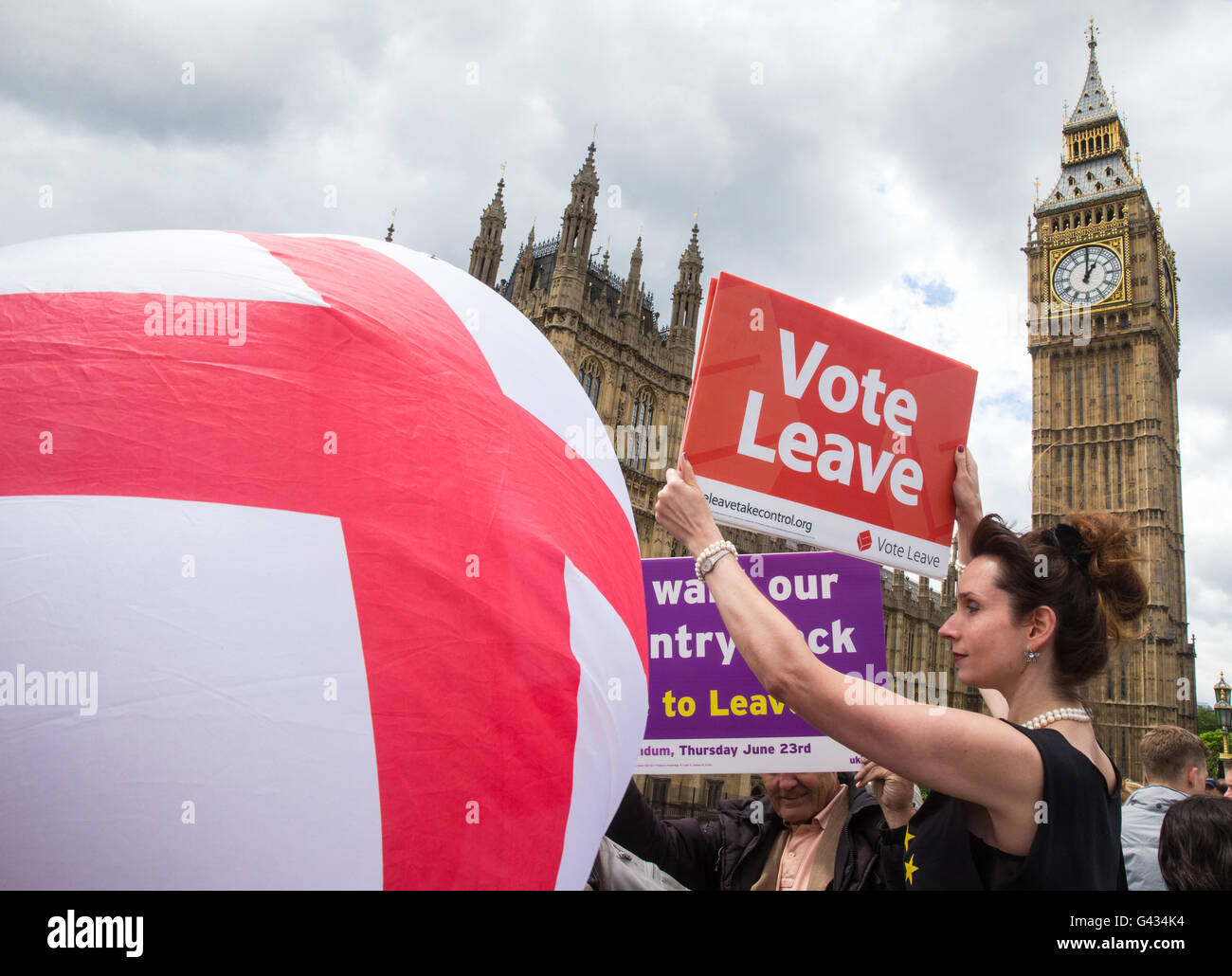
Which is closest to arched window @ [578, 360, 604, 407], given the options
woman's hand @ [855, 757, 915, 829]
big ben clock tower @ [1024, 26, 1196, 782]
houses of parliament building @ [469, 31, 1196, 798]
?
houses of parliament building @ [469, 31, 1196, 798]

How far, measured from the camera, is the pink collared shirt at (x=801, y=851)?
9.59 feet

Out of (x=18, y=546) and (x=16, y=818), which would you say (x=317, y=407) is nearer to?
(x=18, y=546)

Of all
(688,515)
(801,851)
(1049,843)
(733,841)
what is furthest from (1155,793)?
(688,515)

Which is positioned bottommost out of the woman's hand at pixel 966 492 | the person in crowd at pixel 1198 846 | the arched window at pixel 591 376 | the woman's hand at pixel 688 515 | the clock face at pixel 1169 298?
the person in crowd at pixel 1198 846

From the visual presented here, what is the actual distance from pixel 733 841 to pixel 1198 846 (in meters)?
1.58

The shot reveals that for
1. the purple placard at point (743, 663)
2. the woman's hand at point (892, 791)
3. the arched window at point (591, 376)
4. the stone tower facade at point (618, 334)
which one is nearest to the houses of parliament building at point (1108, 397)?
the stone tower facade at point (618, 334)

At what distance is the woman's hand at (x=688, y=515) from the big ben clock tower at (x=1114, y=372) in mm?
54411

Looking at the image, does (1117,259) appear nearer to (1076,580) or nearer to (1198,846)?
(1198,846)

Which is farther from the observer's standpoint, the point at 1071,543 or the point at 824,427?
the point at 824,427

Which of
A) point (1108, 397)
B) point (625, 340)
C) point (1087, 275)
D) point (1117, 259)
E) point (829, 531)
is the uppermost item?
point (1117, 259)

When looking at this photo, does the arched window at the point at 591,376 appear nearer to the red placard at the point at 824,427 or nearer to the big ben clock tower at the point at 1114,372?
the red placard at the point at 824,427

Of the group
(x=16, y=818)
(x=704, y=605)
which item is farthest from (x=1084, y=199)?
(x=16, y=818)

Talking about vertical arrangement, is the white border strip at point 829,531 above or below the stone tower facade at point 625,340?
below

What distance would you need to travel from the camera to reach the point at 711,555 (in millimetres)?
1752
